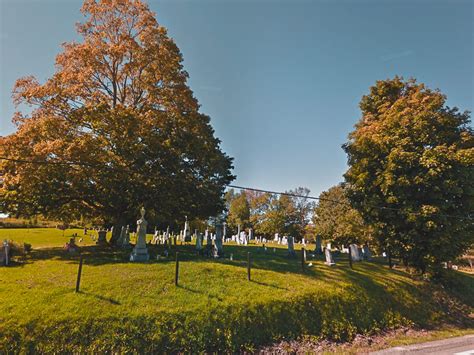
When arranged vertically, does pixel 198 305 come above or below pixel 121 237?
below

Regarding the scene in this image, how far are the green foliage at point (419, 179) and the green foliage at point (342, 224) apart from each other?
2628mm

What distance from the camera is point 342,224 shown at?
83.5ft

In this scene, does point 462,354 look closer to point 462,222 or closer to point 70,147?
point 462,222

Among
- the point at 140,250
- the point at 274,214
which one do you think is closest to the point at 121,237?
the point at 140,250

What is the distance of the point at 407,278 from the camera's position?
15.6m

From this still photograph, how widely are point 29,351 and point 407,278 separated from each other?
59.3ft

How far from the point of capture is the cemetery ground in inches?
296

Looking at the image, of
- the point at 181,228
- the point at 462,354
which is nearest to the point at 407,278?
the point at 462,354

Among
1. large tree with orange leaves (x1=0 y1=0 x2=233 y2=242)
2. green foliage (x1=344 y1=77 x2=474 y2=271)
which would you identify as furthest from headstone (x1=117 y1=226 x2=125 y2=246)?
green foliage (x1=344 y1=77 x2=474 y2=271)

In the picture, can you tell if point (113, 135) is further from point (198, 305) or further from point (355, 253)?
point (355, 253)

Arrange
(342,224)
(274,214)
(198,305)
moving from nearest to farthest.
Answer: (198,305), (342,224), (274,214)

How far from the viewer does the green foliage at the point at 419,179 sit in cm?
1519

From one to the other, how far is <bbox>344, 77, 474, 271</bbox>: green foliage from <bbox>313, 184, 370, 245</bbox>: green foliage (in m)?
2.63

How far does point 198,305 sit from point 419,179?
1426 cm
